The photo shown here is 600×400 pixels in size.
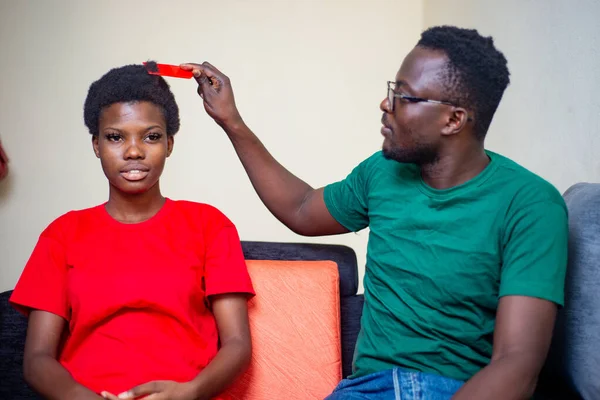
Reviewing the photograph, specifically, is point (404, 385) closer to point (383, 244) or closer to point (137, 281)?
point (383, 244)

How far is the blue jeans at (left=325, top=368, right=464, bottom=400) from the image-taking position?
1.42 meters

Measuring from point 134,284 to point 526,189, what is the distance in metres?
0.85

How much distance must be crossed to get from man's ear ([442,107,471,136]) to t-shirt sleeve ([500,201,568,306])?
0.77ft

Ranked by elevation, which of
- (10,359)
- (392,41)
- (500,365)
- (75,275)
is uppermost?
(392,41)

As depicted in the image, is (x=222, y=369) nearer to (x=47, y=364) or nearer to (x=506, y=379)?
(x=47, y=364)

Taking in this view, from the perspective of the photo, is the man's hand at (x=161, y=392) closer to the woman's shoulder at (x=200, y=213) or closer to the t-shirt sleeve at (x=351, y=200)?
the woman's shoulder at (x=200, y=213)

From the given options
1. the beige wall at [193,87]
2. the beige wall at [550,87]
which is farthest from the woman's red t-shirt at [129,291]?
the beige wall at [193,87]

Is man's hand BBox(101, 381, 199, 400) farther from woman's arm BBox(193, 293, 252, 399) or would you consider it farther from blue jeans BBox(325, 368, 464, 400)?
blue jeans BBox(325, 368, 464, 400)

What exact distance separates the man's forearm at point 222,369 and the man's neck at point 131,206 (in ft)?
1.19

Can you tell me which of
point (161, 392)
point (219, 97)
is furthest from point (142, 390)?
point (219, 97)

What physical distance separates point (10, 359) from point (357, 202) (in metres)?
0.91

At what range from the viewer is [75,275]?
5.13 ft

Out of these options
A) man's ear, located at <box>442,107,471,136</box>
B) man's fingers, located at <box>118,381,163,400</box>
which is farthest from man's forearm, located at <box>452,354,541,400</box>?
man's fingers, located at <box>118,381,163,400</box>

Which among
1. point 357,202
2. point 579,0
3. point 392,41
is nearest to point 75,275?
point 357,202
